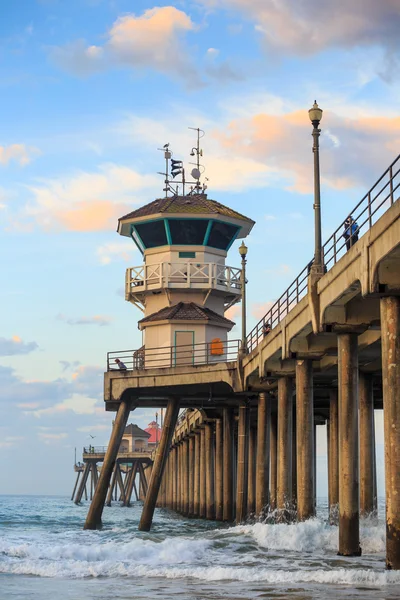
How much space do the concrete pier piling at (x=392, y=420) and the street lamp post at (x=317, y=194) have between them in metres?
5.99

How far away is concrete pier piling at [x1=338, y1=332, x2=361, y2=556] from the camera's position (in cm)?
2303

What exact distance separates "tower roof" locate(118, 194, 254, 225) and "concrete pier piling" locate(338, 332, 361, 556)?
23980 millimetres

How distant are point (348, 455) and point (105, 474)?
1794 centimetres

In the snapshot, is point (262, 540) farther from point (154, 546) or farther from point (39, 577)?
point (39, 577)

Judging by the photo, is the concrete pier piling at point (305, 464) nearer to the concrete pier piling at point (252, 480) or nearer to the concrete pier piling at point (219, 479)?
the concrete pier piling at point (252, 480)

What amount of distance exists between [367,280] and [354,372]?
4.34 metres

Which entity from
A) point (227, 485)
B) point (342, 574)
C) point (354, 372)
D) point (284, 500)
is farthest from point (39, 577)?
point (227, 485)

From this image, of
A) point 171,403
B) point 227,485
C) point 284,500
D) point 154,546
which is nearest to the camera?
point 154,546

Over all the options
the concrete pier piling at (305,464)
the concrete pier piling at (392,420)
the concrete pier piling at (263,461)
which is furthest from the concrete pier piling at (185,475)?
the concrete pier piling at (392,420)

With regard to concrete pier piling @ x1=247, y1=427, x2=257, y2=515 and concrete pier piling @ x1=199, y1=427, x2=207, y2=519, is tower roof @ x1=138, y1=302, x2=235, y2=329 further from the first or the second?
concrete pier piling @ x1=199, y1=427, x2=207, y2=519

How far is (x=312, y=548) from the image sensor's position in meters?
27.1


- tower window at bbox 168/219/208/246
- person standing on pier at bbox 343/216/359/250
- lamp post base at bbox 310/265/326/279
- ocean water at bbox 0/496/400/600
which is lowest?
ocean water at bbox 0/496/400/600

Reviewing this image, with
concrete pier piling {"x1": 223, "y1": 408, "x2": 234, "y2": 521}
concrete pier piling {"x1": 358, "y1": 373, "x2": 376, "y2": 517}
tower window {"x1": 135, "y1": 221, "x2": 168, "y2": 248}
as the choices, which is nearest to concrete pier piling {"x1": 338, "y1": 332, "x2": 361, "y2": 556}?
concrete pier piling {"x1": 358, "y1": 373, "x2": 376, "y2": 517}

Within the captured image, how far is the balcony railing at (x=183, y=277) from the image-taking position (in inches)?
1839
